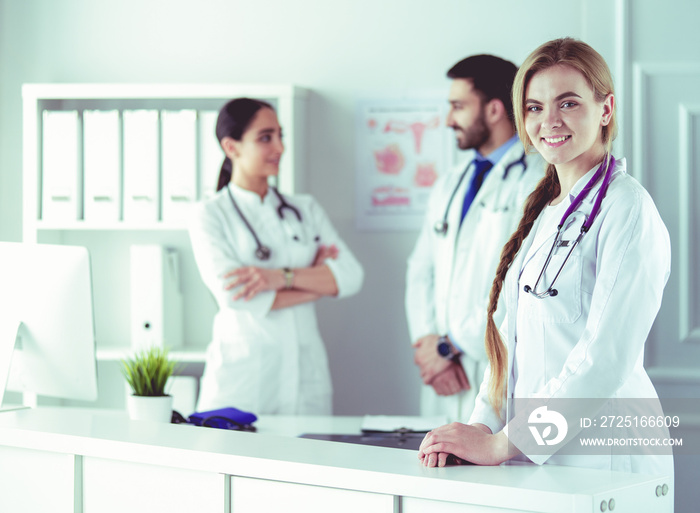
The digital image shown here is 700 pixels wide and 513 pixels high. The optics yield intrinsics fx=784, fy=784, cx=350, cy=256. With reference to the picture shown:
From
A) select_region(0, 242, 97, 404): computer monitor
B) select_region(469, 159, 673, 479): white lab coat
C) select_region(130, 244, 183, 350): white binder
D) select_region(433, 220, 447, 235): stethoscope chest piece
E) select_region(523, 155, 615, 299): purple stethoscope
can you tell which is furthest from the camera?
select_region(130, 244, 183, 350): white binder

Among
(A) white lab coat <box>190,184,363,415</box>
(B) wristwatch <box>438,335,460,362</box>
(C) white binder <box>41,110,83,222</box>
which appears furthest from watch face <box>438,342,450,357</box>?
(C) white binder <box>41,110,83,222</box>

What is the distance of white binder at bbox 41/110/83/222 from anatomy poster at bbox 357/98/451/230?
1.13 m

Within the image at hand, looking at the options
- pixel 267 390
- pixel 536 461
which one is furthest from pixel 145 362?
pixel 536 461

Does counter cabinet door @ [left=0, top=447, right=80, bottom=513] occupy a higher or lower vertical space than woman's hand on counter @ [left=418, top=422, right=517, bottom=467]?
lower

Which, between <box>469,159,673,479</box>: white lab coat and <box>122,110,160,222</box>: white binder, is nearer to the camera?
<box>469,159,673,479</box>: white lab coat

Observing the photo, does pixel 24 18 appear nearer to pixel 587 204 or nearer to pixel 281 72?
pixel 281 72

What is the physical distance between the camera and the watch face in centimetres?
262

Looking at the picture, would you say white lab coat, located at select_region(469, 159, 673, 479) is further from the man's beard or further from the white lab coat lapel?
the man's beard

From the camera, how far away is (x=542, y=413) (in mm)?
1266

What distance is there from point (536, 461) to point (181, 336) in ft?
7.28

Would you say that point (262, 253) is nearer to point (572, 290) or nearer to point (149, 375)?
point (149, 375)

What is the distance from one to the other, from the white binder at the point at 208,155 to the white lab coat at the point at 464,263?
830mm

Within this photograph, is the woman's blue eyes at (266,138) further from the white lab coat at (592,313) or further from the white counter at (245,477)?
the white lab coat at (592,313)

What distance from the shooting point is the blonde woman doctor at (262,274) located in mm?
2600
